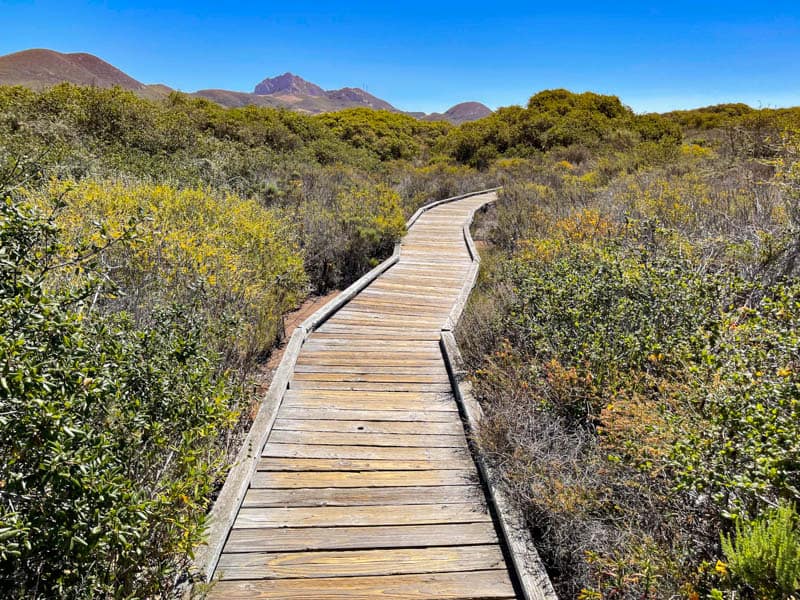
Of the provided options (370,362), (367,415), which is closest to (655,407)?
(367,415)

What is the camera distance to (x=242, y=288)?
17.1ft

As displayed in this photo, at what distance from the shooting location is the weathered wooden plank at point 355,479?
3.28 metres

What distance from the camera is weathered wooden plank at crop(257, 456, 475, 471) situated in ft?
11.3

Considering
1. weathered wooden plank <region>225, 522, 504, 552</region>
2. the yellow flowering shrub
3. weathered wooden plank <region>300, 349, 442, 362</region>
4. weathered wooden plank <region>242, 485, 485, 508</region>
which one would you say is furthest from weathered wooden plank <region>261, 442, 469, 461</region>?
weathered wooden plank <region>300, 349, 442, 362</region>

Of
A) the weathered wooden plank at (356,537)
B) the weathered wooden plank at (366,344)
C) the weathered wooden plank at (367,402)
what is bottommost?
the weathered wooden plank at (356,537)

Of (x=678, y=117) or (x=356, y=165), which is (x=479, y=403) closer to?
(x=356, y=165)

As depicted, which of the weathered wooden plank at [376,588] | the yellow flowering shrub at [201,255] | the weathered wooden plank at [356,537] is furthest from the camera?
the yellow flowering shrub at [201,255]

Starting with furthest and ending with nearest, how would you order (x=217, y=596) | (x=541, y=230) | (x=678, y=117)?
(x=678, y=117) < (x=541, y=230) < (x=217, y=596)

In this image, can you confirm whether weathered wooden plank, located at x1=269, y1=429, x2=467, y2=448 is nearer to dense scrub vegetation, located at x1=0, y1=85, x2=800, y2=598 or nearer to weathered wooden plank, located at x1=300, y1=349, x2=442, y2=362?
dense scrub vegetation, located at x1=0, y1=85, x2=800, y2=598

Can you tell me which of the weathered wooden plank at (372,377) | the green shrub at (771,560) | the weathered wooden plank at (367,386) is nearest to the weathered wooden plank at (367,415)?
the weathered wooden plank at (367,386)

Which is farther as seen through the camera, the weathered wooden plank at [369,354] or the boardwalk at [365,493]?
the weathered wooden plank at [369,354]

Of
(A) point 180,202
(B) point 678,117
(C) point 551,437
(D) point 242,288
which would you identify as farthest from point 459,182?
(B) point 678,117

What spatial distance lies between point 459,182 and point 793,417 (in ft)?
56.8

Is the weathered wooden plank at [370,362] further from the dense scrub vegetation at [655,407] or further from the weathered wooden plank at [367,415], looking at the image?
the weathered wooden plank at [367,415]
